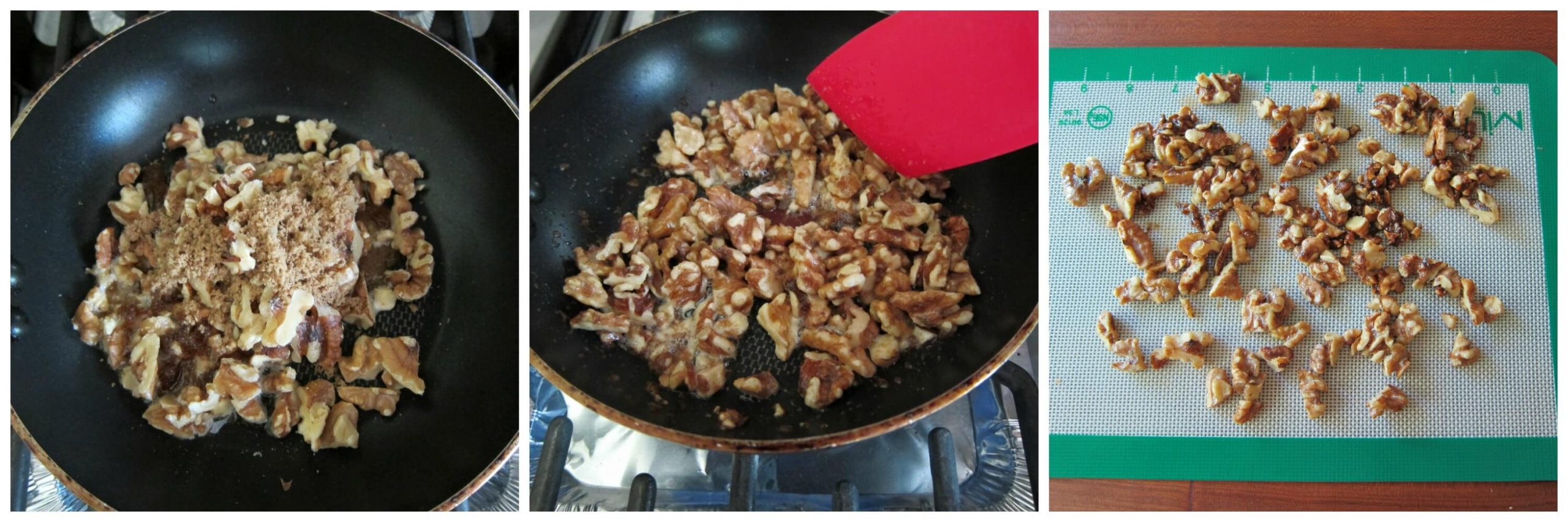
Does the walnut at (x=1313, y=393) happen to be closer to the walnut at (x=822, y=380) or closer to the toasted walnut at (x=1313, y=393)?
the toasted walnut at (x=1313, y=393)

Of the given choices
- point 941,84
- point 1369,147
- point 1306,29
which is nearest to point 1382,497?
point 1369,147

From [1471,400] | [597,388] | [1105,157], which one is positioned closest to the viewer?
[597,388]

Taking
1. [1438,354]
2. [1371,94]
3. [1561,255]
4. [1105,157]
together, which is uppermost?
[1371,94]

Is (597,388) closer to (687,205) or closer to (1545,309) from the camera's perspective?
(687,205)

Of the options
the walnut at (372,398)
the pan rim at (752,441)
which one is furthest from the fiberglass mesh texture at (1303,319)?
the walnut at (372,398)

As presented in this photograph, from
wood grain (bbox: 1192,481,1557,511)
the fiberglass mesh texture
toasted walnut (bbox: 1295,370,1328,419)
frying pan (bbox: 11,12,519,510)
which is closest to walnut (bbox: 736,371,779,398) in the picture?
frying pan (bbox: 11,12,519,510)

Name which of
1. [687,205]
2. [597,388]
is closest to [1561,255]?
[687,205]

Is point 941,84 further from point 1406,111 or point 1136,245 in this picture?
point 1406,111

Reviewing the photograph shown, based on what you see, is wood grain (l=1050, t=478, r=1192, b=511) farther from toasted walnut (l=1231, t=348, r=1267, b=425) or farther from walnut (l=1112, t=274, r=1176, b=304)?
walnut (l=1112, t=274, r=1176, b=304)
